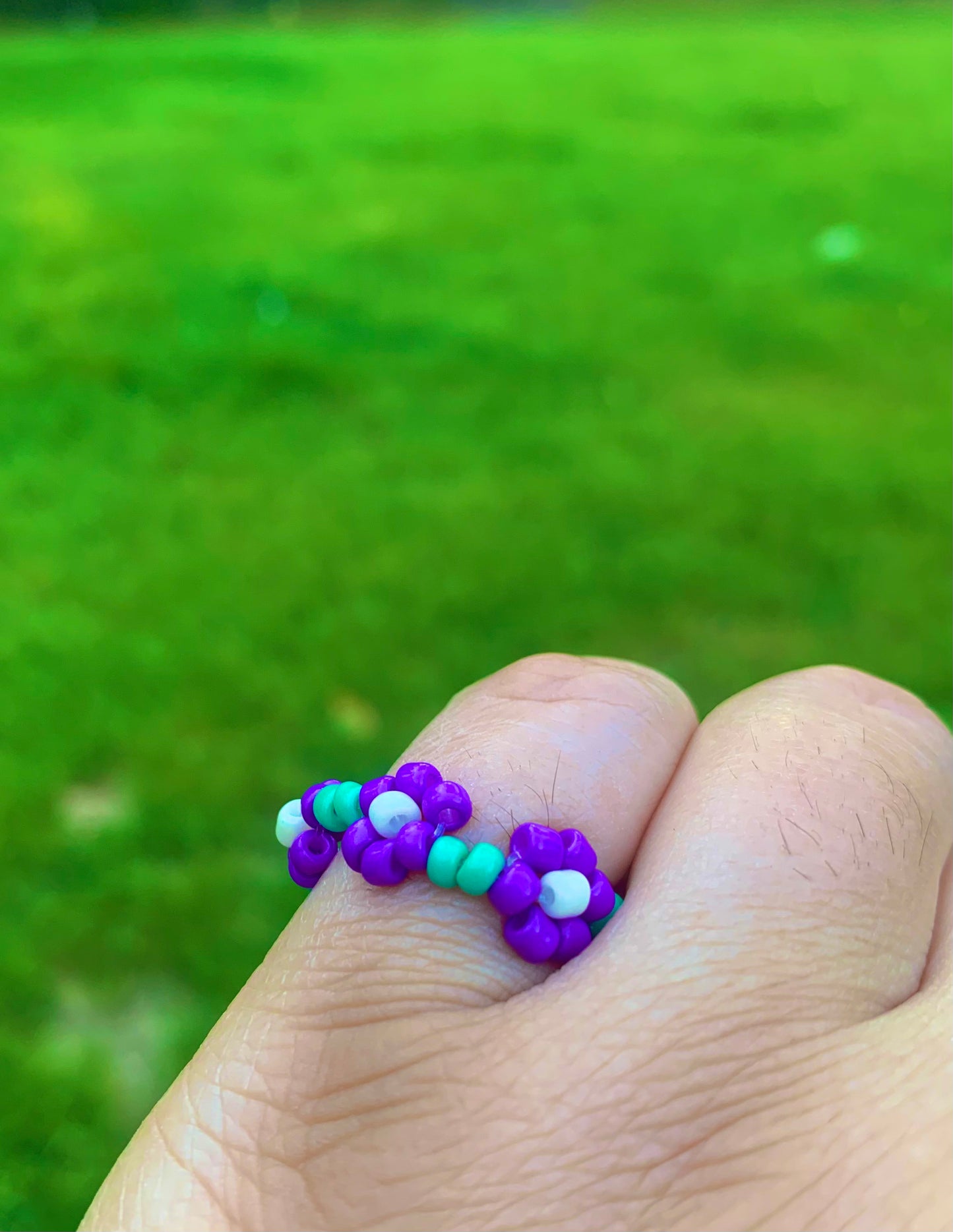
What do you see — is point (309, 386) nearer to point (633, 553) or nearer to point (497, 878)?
point (633, 553)

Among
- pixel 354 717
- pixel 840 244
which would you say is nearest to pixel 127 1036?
pixel 354 717

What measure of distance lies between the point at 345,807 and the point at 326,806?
0.02 m

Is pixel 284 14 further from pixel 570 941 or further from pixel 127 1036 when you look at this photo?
pixel 570 941

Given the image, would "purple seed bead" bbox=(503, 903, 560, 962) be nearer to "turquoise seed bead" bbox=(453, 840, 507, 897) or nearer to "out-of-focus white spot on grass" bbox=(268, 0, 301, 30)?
"turquoise seed bead" bbox=(453, 840, 507, 897)

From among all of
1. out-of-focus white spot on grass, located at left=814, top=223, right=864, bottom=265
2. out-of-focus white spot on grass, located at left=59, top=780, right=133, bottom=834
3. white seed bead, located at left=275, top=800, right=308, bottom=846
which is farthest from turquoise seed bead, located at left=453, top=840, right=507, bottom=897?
out-of-focus white spot on grass, located at left=814, top=223, right=864, bottom=265

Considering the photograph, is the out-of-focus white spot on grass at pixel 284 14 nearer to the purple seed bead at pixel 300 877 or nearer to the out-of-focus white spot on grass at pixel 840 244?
the out-of-focus white spot on grass at pixel 840 244

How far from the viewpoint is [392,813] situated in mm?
825

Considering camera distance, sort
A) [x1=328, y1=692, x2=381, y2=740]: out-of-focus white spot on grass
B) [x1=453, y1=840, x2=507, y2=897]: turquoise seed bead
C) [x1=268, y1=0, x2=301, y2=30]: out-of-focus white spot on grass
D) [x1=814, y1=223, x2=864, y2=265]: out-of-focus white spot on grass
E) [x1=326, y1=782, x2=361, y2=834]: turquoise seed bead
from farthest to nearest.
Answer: [x1=268, y1=0, x2=301, y2=30]: out-of-focus white spot on grass
[x1=814, y1=223, x2=864, y2=265]: out-of-focus white spot on grass
[x1=328, y1=692, x2=381, y2=740]: out-of-focus white spot on grass
[x1=326, y1=782, x2=361, y2=834]: turquoise seed bead
[x1=453, y1=840, x2=507, y2=897]: turquoise seed bead

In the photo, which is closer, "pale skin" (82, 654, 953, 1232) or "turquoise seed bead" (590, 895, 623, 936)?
"pale skin" (82, 654, 953, 1232)

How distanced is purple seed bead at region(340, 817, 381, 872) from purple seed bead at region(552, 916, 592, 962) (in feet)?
0.53

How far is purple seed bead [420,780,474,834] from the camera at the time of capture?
0.82 m

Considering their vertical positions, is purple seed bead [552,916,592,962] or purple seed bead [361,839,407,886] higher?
purple seed bead [361,839,407,886]

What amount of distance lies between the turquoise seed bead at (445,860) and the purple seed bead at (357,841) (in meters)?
0.06

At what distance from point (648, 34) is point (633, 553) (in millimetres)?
5306
